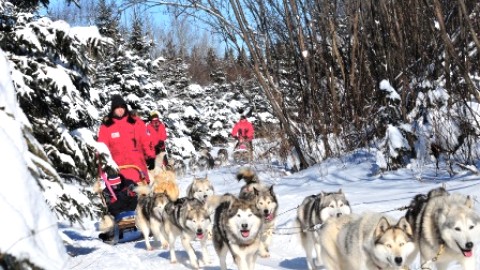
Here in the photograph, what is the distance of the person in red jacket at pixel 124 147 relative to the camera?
819 centimetres

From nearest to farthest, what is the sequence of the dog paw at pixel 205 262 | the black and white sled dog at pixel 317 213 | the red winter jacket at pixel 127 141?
the black and white sled dog at pixel 317 213 < the dog paw at pixel 205 262 < the red winter jacket at pixel 127 141

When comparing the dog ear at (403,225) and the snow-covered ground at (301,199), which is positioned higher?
the dog ear at (403,225)

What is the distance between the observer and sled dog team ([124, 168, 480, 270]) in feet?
13.9

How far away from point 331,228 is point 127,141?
4448mm

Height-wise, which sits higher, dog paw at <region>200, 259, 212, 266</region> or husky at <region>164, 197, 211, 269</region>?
husky at <region>164, 197, 211, 269</region>

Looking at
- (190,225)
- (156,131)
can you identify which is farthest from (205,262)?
(156,131)

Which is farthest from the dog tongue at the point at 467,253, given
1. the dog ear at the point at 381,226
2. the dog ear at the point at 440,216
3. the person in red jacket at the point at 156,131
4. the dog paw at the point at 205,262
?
the person in red jacket at the point at 156,131

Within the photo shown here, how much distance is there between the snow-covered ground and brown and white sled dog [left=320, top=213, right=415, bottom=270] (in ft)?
3.68

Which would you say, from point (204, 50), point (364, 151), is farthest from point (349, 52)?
point (204, 50)

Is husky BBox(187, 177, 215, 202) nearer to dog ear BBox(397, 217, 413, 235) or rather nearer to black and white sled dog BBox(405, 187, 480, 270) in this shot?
black and white sled dog BBox(405, 187, 480, 270)

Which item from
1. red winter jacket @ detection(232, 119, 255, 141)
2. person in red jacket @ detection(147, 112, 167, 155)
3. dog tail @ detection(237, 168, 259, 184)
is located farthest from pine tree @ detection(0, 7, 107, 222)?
red winter jacket @ detection(232, 119, 255, 141)

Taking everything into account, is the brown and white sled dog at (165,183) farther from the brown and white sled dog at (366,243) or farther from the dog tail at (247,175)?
the brown and white sled dog at (366,243)

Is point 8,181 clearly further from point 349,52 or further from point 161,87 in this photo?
point 161,87

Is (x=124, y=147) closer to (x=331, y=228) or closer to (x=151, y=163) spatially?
(x=151, y=163)
